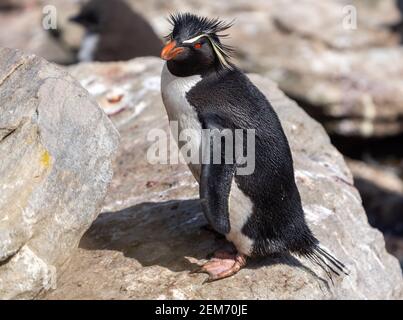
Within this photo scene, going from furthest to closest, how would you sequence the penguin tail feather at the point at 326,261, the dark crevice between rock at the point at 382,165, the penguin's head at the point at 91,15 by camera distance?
the penguin's head at the point at 91,15 < the dark crevice between rock at the point at 382,165 < the penguin tail feather at the point at 326,261

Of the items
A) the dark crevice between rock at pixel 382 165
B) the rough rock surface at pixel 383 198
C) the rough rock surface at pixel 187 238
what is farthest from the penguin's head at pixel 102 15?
the rough rock surface at pixel 383 198

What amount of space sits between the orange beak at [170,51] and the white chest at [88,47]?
4.79 m

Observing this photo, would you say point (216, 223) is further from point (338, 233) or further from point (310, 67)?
point (310, 67)

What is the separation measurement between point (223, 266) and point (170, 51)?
3.36 ft

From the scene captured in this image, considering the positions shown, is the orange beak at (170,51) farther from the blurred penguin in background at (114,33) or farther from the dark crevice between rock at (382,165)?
the dark crevice between rock at (382,165)

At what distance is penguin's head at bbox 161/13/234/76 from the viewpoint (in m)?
3.91

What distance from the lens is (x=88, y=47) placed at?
8.73 meters

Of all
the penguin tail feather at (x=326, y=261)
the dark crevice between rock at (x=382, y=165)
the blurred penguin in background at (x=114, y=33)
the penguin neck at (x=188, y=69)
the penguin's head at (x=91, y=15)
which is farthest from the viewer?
the penguin's head at (x=91, y=15)

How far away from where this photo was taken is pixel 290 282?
12.8 ft

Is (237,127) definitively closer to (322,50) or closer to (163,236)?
(163,236)

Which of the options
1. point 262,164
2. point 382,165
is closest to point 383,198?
point 382,165

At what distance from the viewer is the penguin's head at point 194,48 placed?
3.91 metres
